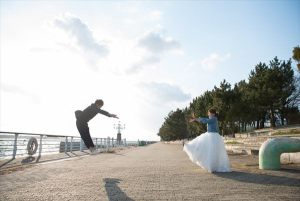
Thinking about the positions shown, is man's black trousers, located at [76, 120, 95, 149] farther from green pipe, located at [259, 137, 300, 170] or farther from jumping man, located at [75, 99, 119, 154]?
green pipe, located at [259, 137, 300, 170]

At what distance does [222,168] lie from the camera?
21.4 ft

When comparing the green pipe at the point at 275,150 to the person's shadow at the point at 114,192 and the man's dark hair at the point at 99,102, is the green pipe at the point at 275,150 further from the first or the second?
the man's dark hair at the point at 99,102

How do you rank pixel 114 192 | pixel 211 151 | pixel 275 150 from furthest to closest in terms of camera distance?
1. pixel 275 150
2. pixel 211 151
3. pixel 114 192

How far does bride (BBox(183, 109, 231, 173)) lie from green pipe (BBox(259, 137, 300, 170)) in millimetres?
1360

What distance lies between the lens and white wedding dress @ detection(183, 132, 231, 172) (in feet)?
21.0

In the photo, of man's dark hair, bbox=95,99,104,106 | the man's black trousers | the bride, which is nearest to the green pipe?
the bride

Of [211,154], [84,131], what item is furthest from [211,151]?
[84,131]

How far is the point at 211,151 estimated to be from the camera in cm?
640

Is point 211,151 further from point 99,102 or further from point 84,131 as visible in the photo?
point 84,131

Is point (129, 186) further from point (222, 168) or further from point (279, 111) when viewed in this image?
point (279, 111)

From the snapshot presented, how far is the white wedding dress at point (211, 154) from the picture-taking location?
6.41 meters

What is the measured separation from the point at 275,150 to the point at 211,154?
221cm

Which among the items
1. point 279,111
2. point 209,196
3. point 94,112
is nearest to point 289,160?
point 209,196

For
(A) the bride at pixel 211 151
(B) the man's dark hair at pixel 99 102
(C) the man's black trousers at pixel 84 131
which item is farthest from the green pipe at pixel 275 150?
(C) the man's black trousers at pixel 84 131
